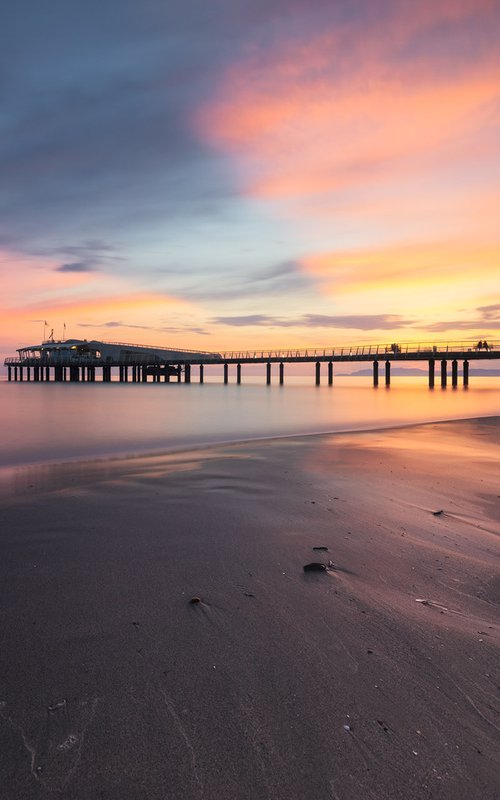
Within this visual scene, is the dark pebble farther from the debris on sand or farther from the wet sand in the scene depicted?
the debris on sand

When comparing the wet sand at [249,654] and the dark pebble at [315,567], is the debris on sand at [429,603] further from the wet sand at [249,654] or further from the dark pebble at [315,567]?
the dark pebble at [315,567]

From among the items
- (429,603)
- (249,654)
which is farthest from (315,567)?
(249,654)

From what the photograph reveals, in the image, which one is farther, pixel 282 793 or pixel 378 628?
pixel 378 628

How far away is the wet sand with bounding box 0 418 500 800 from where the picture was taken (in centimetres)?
196

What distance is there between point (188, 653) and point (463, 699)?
5.07 feet

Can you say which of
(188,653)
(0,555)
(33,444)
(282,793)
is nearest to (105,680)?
(188,653)

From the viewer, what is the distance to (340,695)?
7.89 feet

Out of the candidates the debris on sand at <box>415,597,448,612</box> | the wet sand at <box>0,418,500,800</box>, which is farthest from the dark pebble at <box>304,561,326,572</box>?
the debris on sand at <box>415,597,448,612</box>

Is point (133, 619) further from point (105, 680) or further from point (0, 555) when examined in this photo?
point (0, 555)

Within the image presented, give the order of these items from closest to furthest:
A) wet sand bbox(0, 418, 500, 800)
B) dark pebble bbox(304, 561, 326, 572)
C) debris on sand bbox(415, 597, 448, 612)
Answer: wet sand bbox(0, 418, 500, 800) < debris on sand bbox(415, 597, 448, 612) < dark pebble bbox(304, 561, 326, 572)

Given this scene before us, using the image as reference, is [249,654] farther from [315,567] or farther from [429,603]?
[429,603]

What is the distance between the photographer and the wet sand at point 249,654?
6.43 feet

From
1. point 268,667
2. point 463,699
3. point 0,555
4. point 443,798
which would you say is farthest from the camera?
point 0,555

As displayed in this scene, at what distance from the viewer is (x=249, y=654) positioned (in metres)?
2.77
